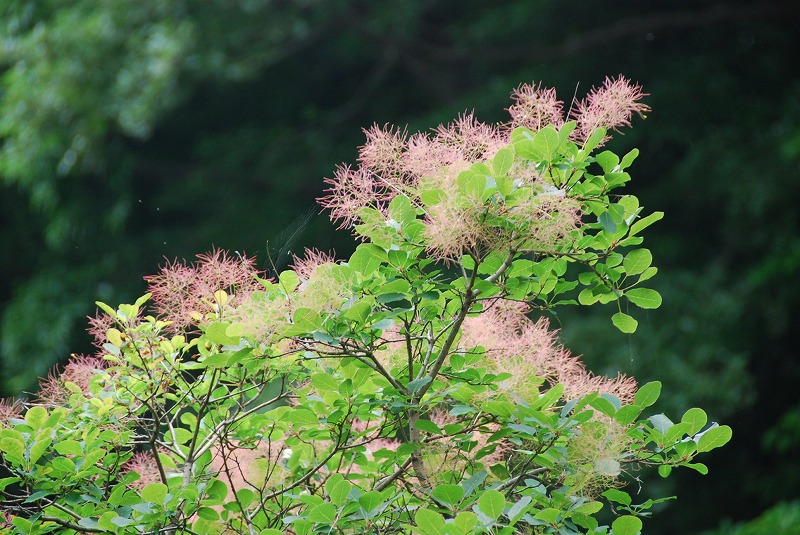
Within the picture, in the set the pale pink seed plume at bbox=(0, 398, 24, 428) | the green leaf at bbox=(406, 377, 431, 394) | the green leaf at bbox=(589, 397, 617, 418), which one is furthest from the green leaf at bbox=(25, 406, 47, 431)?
the green leaf at bbox=(589, 397, 617, 418)

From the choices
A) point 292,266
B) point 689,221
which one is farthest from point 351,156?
point 292,266

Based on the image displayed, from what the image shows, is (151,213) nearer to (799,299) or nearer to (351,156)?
(351,156)

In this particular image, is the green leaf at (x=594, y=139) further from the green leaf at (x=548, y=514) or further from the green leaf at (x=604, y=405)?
the green leaf at (x=548, y=514)

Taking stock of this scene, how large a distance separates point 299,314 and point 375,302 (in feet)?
0.35

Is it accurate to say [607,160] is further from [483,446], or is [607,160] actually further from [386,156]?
[483,446]

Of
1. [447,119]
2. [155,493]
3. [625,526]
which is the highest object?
[447,119]

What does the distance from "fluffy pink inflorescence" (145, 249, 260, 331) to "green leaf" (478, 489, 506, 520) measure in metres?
0.51

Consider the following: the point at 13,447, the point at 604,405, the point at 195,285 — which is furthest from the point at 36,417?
the point at 604,405

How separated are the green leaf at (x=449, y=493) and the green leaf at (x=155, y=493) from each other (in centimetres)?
36

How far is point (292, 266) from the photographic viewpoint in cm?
138

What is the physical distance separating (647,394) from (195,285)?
695mm

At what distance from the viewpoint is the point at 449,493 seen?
1.20 m

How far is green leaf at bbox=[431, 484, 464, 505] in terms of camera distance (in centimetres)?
119

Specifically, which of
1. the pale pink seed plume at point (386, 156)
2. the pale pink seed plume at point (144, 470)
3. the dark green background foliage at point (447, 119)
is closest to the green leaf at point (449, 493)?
the pale pink seed plume at point (386, 156)
